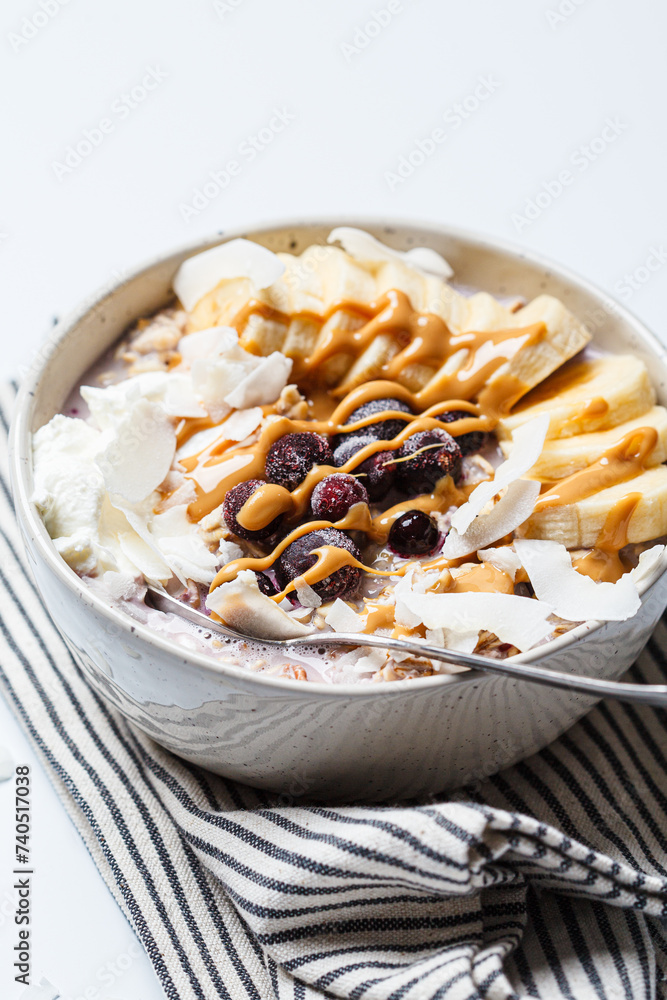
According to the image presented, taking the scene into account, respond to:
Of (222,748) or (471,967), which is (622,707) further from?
(222,748)

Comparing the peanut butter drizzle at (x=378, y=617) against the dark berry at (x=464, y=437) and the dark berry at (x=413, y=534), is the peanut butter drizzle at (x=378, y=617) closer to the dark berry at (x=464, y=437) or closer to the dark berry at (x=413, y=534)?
the dark berry at (x=413, y=534)

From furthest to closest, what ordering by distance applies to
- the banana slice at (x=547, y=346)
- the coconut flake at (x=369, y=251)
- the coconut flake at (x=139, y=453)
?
the coconut flake at (x=369, y=251) → the banana slice at (x=547, y=346) → the coconut flake at (x=139, y=453)

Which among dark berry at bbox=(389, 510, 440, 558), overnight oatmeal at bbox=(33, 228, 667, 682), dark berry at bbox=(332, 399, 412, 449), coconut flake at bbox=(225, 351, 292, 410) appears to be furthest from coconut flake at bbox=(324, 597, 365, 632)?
coconut flake at bbox=(225, 351, 292, 410)


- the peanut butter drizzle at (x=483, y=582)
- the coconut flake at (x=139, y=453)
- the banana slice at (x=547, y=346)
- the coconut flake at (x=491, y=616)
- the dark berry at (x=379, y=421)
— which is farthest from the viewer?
the banana slice at (x=547, y=346)

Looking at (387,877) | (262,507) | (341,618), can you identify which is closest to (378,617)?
(341,618)

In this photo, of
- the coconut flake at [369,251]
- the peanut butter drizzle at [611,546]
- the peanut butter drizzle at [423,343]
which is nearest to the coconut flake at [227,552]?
the peanut butter drizzle at [423,343]

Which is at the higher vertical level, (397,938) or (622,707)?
(622,707)

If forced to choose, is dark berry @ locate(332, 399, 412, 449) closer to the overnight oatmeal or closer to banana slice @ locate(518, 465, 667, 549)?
the overnight oatmeal

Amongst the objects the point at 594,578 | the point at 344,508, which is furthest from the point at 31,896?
the point at 594,578
